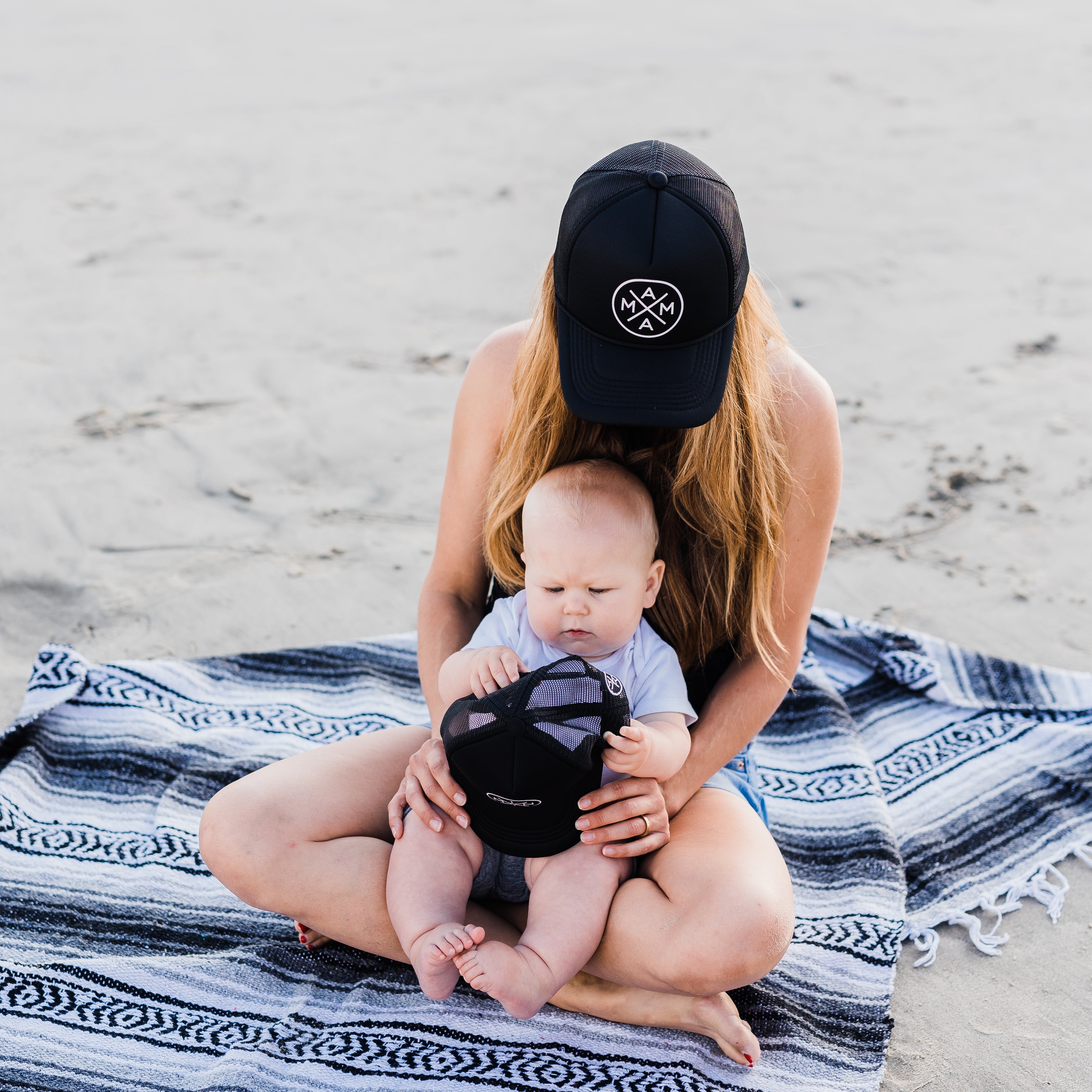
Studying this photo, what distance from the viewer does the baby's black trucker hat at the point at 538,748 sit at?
1.92 m

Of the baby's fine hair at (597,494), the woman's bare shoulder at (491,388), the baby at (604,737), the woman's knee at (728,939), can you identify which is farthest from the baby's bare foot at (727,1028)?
the woman's bare shoulder at (491,388)

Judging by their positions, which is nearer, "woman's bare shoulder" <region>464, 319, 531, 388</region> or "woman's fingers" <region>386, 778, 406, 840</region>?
"woman's fingers" <region>386, 778, 406, 840</region>

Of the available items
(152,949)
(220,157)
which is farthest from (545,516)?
(220,157)

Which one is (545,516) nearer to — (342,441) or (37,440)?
(342,441)

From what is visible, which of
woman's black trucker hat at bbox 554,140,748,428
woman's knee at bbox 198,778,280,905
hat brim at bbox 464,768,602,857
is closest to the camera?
woman's black trucker hat at bbox 554,140,748,428

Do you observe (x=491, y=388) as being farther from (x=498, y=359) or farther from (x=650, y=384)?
(x=650, y=384)

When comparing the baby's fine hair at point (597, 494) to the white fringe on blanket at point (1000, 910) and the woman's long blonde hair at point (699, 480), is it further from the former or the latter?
the white fringe on blanket at point (1000, 910)

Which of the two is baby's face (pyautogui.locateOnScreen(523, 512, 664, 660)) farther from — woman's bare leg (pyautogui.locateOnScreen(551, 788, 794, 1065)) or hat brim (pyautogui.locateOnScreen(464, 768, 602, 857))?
woman's bare leg (pyautogui.locateOnScreen(551, 788, 794, 1065))

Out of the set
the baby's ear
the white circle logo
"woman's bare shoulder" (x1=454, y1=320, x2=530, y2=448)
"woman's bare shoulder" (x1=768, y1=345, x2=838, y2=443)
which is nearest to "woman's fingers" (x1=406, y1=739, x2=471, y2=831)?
the baby's ear

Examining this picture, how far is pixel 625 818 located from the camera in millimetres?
2004

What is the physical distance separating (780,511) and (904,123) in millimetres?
6226

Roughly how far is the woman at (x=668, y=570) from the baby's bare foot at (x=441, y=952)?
16 centimetres

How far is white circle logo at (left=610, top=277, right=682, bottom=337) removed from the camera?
73.3 inches

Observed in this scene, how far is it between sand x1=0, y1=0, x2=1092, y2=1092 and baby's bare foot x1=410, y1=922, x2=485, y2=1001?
85 cm
